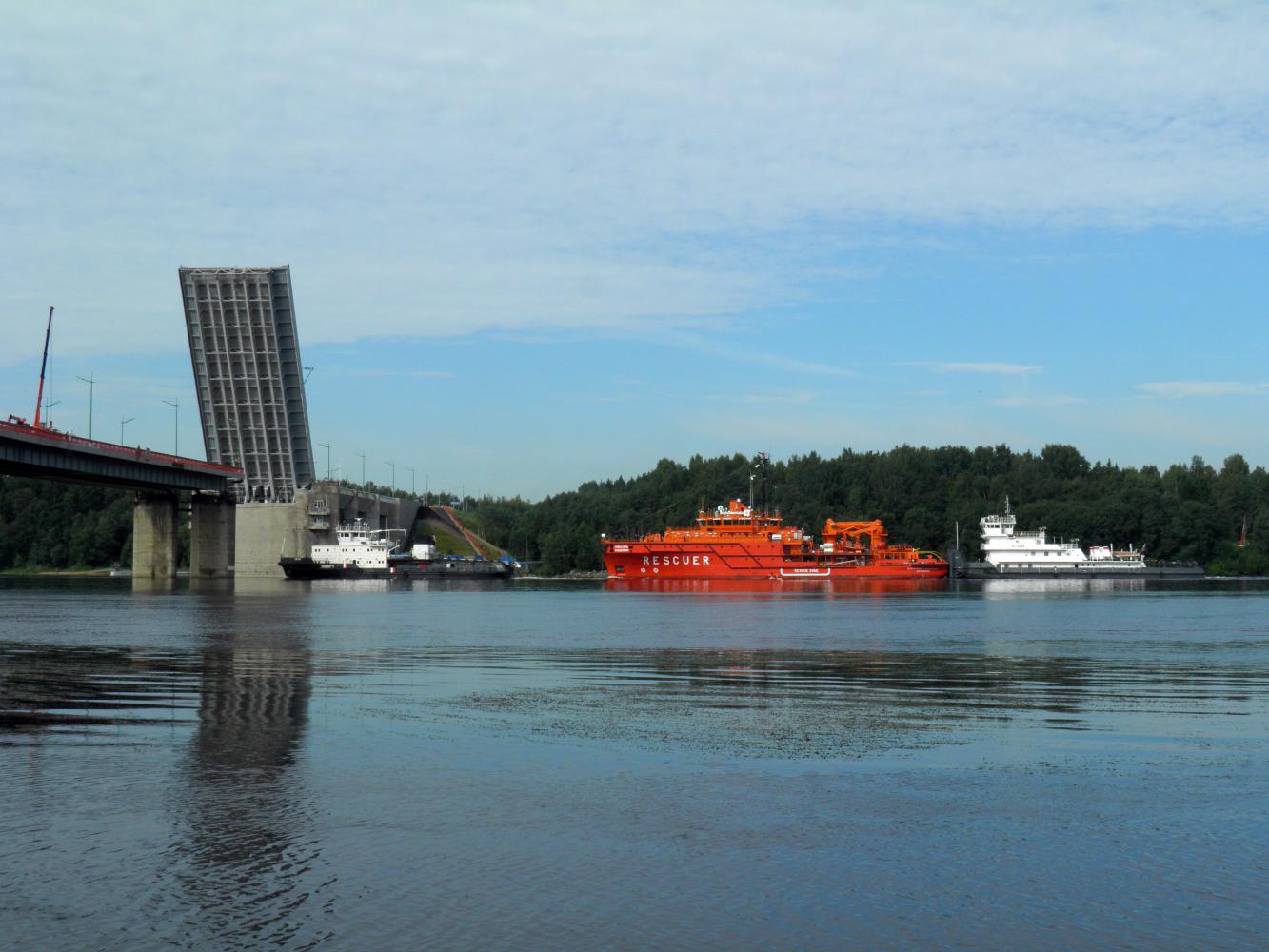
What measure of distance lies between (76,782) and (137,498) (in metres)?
77.0

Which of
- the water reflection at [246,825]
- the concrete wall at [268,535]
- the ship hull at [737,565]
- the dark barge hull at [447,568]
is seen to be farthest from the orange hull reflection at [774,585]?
the water reflection at [246,825]

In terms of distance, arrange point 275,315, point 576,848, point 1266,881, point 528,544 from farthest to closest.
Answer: point 528,544 < point 275,315 < point 576,848 < point 1266,881

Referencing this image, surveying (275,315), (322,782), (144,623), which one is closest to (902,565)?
(275,315)

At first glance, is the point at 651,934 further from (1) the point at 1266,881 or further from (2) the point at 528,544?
→ (2) the point at 528,544

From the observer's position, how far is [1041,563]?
92.6m

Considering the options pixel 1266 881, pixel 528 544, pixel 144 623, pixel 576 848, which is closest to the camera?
pixel 1266 881

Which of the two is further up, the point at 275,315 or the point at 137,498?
the point at 275,315

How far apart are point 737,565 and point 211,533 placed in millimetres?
34613

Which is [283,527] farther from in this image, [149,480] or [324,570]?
[149,480]

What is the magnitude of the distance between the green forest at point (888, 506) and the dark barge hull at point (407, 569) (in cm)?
1959

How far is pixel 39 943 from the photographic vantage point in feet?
22.7

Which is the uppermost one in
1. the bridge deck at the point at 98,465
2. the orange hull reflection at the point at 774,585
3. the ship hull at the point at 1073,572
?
the bridge deck at the point at 98,465

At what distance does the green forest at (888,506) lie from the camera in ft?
371

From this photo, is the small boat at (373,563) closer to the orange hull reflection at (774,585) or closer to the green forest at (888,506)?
the orange hull reflection at (774,585)
